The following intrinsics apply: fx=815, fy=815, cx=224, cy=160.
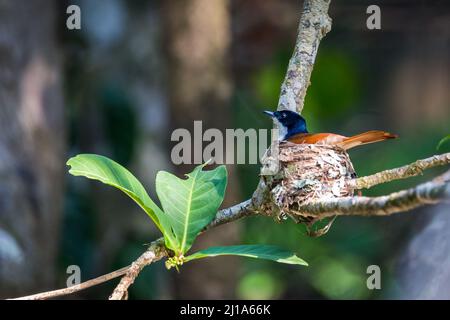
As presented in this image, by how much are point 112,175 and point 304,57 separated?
786 millimetres

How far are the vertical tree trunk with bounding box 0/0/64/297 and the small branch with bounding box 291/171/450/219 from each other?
3.92 m

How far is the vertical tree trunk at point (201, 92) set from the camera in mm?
6668

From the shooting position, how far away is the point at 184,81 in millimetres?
6750

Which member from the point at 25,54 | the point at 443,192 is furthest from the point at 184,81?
the point at 443,192

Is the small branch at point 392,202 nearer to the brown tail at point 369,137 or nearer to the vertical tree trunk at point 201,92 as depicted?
the brown tail at point 369,137

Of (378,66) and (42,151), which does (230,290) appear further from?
(378,66)

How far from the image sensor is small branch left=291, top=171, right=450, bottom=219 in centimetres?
173

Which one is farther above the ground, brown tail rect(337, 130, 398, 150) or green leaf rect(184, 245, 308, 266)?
brown tail rect(337, 130, 398, 150)

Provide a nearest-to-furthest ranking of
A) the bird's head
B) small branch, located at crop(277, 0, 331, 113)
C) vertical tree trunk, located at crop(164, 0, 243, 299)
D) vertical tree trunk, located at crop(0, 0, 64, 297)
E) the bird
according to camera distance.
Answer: small branch, located at crop(277, 0, 331, 113)
the bird's head
the bird
vertical tree trunk, located at crop(0, 0, 64, 297)
vertical tree trunk, located at crop(164, 0, 243, 299)

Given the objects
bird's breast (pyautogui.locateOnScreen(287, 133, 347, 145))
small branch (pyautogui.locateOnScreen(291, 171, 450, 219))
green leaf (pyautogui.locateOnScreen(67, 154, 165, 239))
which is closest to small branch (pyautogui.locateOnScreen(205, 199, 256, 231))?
green leaf (pyautogui.locateOnScreen(67, 154, 165, 239))

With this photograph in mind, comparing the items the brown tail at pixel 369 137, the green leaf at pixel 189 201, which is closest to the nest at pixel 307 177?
the brown tail at pixel 369 137

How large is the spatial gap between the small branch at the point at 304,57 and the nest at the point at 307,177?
250 millimetres

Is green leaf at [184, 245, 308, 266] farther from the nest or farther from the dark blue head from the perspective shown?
the dark blue head

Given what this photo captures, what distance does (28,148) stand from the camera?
20.1 feet
